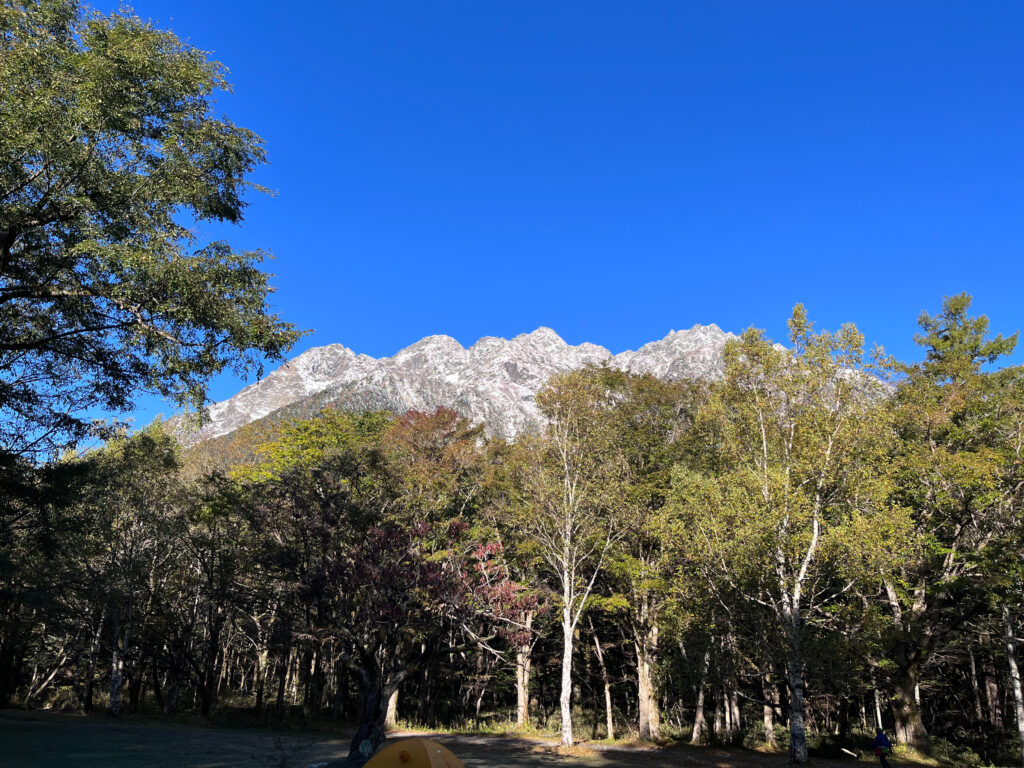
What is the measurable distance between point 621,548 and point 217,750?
1790 centimetres

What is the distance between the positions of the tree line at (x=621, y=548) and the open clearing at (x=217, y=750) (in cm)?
252

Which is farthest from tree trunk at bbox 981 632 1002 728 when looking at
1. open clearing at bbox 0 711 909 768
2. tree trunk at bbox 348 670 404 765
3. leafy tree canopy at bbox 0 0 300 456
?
leafy tree canopy at bbox 0 0 300 456

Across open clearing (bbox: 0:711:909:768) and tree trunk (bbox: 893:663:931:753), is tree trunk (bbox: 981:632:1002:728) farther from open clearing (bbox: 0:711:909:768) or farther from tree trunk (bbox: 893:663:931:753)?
open clearing (bbox: 0:711:909:768)

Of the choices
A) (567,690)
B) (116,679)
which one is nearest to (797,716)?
(567,690)

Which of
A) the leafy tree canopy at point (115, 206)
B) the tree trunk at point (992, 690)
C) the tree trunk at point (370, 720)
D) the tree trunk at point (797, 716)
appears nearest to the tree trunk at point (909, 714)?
the tree trunk at point (992, 690)

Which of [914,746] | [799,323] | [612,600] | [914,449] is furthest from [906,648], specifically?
[799,323]

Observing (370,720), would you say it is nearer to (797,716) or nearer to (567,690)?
(567,690)

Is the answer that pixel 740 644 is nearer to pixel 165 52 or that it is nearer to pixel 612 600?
pixel 612 600

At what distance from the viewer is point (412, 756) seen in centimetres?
803

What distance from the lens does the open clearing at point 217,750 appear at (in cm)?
1471

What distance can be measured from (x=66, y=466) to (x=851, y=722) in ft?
160

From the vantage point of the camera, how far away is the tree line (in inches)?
716

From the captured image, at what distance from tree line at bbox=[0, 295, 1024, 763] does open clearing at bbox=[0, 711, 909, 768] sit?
252 centimetres

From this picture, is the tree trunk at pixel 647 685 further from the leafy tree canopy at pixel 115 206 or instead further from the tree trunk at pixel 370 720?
the leafy tree canopy at pixel 115 206
